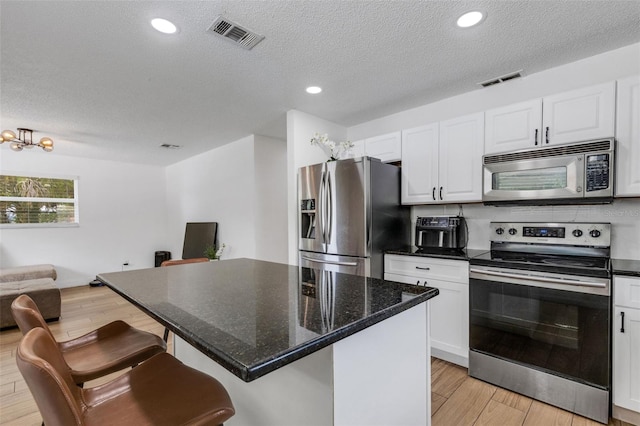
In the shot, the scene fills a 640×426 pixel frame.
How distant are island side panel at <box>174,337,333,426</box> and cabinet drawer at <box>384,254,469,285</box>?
5.99ft

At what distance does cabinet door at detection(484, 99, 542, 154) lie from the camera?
7.69ft

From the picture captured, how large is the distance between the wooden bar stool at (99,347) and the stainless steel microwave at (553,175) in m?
2.61

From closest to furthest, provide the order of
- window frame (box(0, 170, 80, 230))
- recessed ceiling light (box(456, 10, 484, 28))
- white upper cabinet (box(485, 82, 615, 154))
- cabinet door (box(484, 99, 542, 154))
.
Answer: recessed ceiling light (box(456, 10, 484, 28))
white upper cabinet (box(485, 82, 615, 154))
cabinet door (box(484, 99, 542, 154))
window frame (box(0, 170, 80, 230))

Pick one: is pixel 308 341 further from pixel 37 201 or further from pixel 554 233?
pixel 37 201

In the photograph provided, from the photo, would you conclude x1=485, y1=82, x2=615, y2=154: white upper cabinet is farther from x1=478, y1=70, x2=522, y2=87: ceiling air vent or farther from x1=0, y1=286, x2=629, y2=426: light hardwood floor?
x1=0, y1=286, x2=629, y2=426: light hardwood floor

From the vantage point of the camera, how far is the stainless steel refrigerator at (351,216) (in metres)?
2.84

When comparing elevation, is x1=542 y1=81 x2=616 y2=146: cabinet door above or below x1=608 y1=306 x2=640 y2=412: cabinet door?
above

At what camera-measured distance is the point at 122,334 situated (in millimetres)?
1626

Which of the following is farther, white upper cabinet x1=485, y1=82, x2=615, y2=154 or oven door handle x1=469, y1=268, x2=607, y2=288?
white upper cabinet x1=485, y1=82, x2=615, y2=154

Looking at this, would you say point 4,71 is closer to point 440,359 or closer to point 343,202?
point 343,202

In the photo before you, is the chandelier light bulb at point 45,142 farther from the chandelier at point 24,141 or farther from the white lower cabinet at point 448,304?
the white lower cabinet at point 448,304

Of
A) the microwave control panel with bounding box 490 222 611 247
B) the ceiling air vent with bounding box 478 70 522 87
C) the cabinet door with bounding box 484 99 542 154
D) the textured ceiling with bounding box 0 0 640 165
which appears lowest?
the microwave control panel with bounding box 490 222 611 247

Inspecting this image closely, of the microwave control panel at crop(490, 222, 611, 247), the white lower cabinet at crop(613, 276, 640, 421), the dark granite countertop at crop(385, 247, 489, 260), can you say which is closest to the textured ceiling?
the microwave control panel at crop(490, 222, 611, 247)

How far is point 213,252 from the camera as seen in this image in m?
4.91
